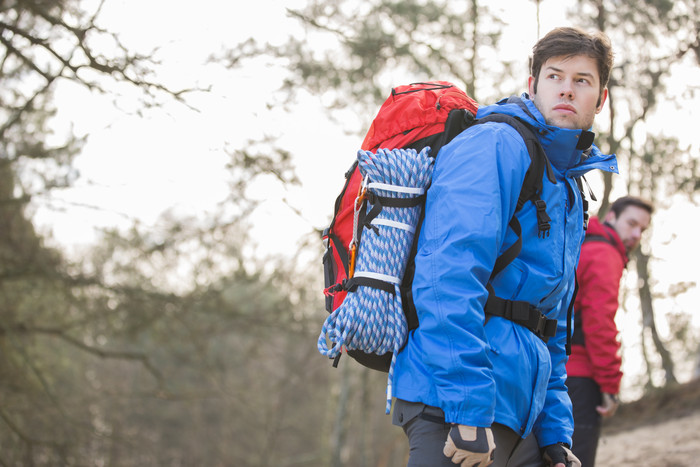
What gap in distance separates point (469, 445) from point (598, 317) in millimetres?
2275

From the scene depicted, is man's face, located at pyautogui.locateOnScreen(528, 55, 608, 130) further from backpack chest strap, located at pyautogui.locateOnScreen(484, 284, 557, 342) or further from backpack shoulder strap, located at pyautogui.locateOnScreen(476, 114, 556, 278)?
backpack chest strap, located at pyautogui.locateOnScreen(484, 284, 557, 342)

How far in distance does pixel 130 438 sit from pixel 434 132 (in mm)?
6932

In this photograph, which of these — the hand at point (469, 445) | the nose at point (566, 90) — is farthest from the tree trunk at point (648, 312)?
the hand at point (469, 445)

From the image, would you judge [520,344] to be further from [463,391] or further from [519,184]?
[519,184]

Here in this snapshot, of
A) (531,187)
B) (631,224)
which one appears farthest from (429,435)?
(631,224)

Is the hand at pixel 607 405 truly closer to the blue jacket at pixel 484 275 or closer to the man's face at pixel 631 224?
the man's face at pixel 631 224

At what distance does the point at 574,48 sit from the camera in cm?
228

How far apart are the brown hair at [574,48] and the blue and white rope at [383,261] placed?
614 mm

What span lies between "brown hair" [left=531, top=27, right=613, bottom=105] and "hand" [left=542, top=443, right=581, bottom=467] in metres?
1.19

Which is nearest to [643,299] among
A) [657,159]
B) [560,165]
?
[657,159]

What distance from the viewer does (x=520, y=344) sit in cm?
199


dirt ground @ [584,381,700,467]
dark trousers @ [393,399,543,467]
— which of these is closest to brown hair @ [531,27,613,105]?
dark trousers @ [393,399,543,467]

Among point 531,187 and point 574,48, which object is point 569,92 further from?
point 531,187

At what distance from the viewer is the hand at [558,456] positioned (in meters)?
2.27
